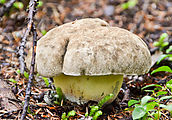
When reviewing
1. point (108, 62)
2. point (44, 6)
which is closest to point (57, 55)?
point (108, 62)

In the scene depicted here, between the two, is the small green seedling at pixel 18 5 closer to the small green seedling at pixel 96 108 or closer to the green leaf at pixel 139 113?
the small green seedling at pixel 96 108

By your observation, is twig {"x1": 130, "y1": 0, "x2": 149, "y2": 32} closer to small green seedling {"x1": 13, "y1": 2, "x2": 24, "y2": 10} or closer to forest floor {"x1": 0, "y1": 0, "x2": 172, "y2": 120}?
forest floor {"x1": 0, "y1": 0, "x2": 172, "y2": 120}

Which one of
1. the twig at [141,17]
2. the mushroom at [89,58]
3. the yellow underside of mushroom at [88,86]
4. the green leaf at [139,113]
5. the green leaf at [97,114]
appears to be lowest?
the green leaf at [97,114]

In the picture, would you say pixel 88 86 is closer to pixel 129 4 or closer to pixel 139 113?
pixel 139 113

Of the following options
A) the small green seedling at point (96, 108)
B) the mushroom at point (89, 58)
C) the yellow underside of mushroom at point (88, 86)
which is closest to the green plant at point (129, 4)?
the mushroom at point (89, 58)

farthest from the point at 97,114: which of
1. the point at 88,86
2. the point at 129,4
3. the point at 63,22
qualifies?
the point at 129,4

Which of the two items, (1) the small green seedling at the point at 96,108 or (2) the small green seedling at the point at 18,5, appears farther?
(2) the small green seedling at the point at 18,5

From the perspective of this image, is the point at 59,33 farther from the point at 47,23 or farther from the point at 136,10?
the point at 136,10
